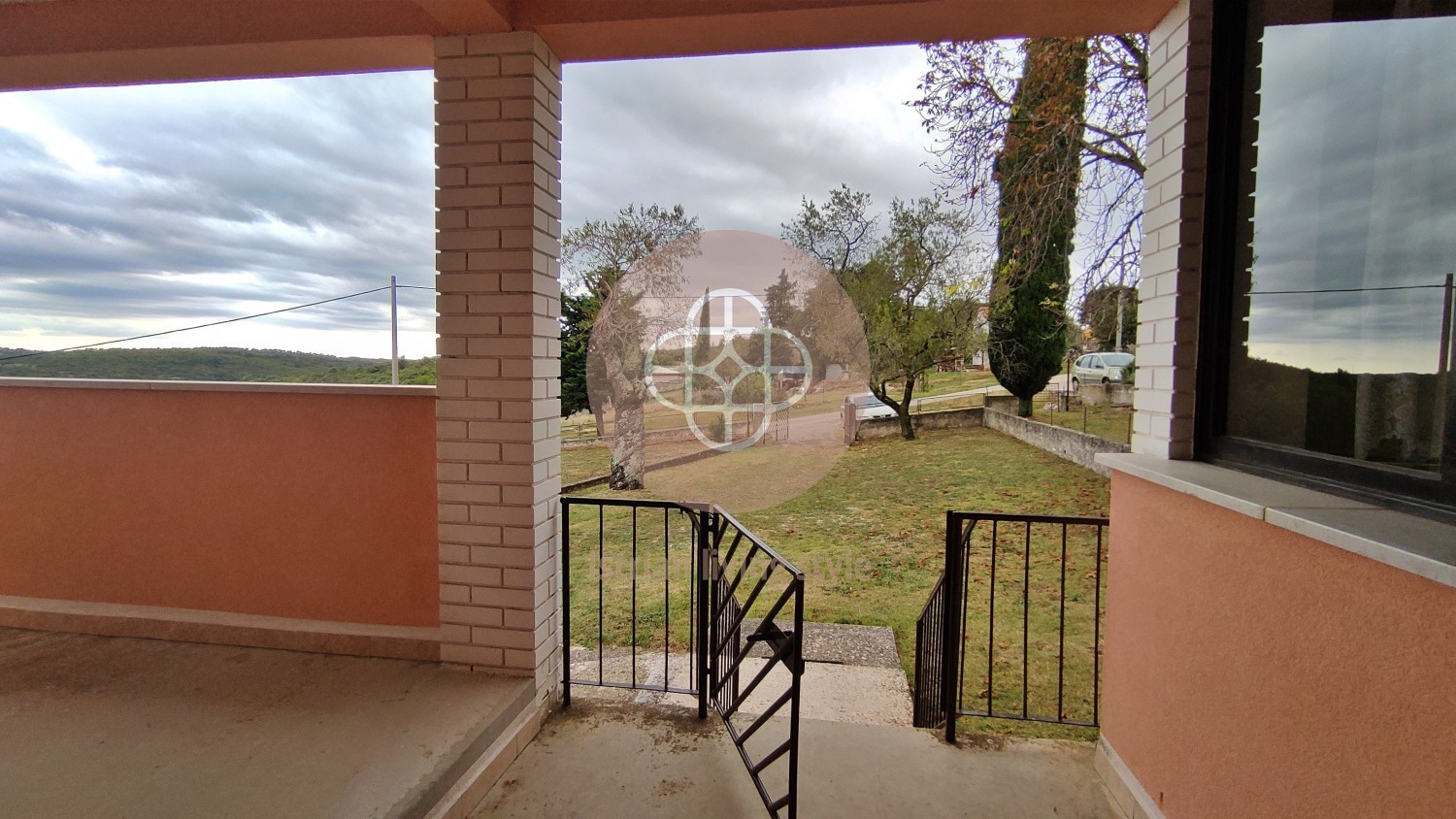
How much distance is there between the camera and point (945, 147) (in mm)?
4887

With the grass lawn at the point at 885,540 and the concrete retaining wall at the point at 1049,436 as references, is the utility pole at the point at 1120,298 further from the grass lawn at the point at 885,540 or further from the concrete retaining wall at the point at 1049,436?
the grass lawn at the point at 885,540

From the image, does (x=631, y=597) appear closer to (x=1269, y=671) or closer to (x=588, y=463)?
(x=588, y=463)

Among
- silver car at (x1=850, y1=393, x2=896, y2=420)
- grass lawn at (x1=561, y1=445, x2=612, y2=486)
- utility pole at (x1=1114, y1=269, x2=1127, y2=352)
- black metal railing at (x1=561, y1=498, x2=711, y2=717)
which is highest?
utility pole at (x1=1114, y1=269, x2=1127, y2=352)

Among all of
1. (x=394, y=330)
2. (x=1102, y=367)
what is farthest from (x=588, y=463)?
(x=1102, y=367)

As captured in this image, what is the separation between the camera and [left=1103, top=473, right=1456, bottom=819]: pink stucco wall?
2.79 ft

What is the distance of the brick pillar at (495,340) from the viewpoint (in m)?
1.96

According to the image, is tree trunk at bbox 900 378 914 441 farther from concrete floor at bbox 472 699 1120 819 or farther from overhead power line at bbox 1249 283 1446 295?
overhead power line at bbox 1249 283 1446 295

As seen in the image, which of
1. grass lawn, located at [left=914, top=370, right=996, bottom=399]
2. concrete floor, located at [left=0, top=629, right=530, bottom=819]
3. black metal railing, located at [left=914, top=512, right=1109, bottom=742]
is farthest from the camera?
grass lawn, located at [left=914, top=370, right=996, bottom=399]

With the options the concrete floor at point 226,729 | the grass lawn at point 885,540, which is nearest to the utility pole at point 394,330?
the concrete floor at point 226,729

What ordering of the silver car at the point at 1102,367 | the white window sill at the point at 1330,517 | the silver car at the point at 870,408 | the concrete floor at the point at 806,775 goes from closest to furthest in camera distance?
the white window sill at the point at 1330,517 < the concrete floor at the point at 806,775 < the silver car at the point at 1102,367 < the silver car at the point at 870,408

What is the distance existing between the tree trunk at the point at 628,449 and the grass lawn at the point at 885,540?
185 mm

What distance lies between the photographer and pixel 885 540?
570 centimetres

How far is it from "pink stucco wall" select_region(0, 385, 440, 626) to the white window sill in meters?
2.49

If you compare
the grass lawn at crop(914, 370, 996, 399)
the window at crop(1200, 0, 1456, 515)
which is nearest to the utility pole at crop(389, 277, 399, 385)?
the window at crop(1200, 0, 1456, 515)
